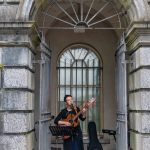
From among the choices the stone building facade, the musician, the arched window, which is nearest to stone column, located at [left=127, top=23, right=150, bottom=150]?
the stone building facade

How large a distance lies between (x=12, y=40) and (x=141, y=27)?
110 inches

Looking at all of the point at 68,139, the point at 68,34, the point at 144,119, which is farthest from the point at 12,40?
the point at 68,34

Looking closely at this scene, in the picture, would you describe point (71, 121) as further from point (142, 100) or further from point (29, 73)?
point (142, 100)

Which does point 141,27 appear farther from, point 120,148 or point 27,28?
point 120,148

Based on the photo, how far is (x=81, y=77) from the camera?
12289 millimetres

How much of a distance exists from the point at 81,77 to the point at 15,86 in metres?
4.39

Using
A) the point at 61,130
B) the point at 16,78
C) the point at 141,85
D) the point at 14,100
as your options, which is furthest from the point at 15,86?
the point at 141,85

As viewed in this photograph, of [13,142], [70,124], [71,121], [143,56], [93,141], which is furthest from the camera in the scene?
[93,141]

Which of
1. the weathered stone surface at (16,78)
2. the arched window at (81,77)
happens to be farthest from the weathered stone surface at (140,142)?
the arched window at (81,77)

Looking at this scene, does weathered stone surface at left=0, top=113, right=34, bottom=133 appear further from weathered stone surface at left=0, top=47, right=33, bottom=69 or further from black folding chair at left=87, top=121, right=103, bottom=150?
black folding chair at left=87, top=121, right=103, bottom=150

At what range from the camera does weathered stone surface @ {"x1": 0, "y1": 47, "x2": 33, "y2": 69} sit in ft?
27.0

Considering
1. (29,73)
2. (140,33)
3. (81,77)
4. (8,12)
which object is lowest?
(29,73)

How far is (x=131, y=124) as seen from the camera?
9.06m

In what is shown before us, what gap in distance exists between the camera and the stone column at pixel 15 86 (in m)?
8.05
